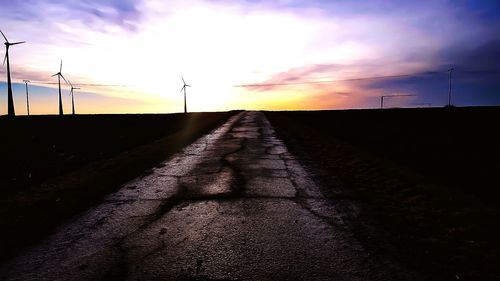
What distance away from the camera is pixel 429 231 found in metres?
4.16

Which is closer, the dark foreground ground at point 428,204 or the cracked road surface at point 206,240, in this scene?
the cracked road surface at point 206,240

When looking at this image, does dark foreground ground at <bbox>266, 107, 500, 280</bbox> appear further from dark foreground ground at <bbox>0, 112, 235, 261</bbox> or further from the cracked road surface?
dark foreground ground at <bbox>0, 112, 235, 261</bbox>

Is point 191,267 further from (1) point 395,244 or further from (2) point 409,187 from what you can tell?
(2) point 409,187

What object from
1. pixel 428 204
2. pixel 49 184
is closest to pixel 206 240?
pixel 428 204

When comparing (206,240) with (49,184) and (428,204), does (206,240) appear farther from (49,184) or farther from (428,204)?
(49,184)

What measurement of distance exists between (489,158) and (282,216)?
7529 mm

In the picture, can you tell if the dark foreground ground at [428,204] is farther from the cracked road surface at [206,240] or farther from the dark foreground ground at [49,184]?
the dark foreground ground at [49,184]

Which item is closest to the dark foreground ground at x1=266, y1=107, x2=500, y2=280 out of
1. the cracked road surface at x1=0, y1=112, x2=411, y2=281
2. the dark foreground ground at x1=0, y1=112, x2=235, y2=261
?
the cracked road surface at x1=0, y1=112, x2=411, y2=281

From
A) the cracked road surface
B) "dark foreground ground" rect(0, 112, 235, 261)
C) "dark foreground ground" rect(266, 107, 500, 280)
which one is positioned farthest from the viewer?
"dark foreground ground" rect(0, 112, 235, 261)

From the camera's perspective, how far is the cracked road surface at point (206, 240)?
3.12 m

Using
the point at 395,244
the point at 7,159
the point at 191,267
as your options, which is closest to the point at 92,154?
the point at 7,159

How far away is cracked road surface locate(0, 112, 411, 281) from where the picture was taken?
312 centimetres

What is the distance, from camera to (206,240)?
387 cm

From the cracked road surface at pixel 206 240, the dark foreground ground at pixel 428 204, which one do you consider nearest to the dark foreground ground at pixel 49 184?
the cracked road surface at pixel 206 240
